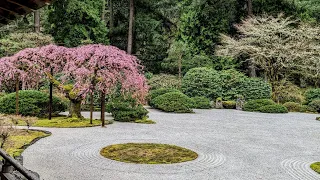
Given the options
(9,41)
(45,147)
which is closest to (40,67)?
(45,147)

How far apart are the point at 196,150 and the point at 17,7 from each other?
6928 mm

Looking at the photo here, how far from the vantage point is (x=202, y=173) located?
6.40m

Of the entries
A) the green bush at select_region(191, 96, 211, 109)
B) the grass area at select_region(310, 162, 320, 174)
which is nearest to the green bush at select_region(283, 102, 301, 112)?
the green bush at select_region(191, 96, 211, 109)

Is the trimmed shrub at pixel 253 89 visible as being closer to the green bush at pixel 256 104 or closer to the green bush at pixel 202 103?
the green bush at pixel 256 104

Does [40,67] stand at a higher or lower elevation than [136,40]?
lower

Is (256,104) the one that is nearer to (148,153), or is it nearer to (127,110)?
(127,110)

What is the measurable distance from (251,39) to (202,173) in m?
19.1

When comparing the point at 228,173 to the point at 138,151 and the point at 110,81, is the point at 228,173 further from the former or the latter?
the point at 110,81

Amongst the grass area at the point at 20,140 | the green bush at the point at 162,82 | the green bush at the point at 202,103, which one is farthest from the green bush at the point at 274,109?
the grass area at the point at 20,140

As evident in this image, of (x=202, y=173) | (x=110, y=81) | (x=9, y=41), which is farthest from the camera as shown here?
(x=9, y=41)

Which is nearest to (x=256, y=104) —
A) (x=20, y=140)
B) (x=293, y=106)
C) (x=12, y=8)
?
(x=293, y=106)

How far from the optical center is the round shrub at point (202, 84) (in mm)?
22906

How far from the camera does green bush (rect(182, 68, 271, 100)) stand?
22.4m

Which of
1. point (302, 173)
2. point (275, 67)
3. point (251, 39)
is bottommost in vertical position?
point (302, 173)
